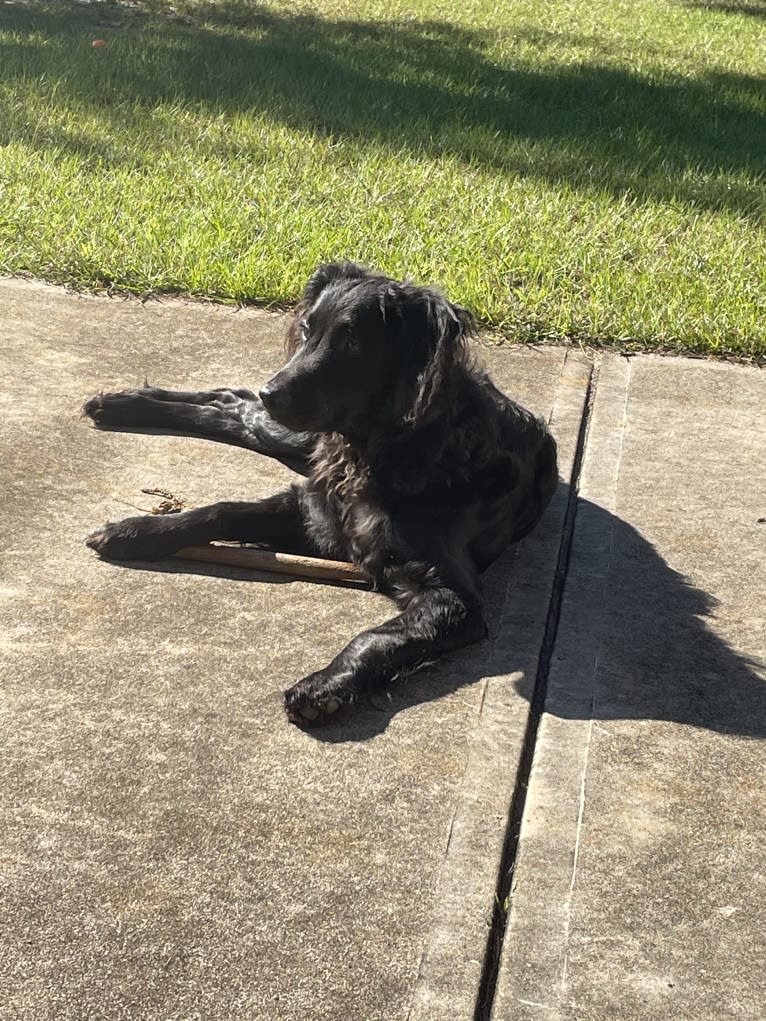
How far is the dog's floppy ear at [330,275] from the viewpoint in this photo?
4.42 metres

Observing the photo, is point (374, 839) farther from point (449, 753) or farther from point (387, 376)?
point (387, 376)

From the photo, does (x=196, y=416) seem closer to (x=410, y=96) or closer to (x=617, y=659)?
(x=617, y=659)

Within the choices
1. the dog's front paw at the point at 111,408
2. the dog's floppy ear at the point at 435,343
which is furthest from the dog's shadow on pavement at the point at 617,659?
the dog's front paw at the point at 111,408

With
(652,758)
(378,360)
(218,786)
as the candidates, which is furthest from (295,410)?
(652,758)

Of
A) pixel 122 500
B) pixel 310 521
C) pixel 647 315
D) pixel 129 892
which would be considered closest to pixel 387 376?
pixel 310 521

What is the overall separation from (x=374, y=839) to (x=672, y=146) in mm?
8516

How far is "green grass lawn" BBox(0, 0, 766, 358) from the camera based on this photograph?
7.07 metres

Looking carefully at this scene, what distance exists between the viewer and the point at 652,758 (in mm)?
3479

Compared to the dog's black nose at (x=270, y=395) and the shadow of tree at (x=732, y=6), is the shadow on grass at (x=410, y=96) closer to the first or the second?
the dog's black nose at (x=270, y=395)

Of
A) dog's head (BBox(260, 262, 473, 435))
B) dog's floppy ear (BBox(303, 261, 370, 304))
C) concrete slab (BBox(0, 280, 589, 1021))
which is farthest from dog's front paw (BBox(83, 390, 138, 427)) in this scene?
dog's head (BBox(260, 262, 473, 435))

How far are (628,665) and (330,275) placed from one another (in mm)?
1572

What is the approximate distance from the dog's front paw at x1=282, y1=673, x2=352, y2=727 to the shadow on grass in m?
6.31

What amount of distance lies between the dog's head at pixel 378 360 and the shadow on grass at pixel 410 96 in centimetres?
532

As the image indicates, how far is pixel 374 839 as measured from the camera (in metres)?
3.08
